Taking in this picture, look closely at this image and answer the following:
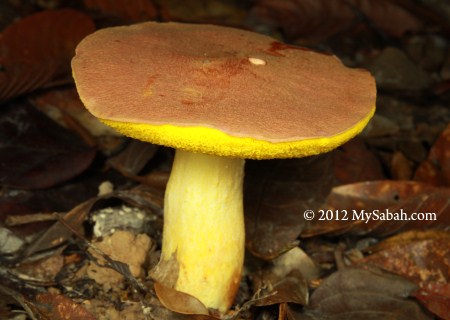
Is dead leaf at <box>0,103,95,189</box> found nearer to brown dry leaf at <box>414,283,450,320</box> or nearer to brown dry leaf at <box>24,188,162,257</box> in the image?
brown dry leaf at <box>24,188,162,257</box>

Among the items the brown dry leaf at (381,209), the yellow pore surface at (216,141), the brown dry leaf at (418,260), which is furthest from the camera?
the brown dry leaf at (381,209)

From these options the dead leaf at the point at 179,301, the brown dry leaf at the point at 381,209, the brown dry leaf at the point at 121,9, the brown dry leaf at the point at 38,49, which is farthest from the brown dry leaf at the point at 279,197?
the brown dry leaf at the point at 121,9

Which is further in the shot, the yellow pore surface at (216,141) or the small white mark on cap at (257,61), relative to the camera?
the small white mark on cap at (257,61)

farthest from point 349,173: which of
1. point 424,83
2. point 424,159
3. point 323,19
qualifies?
point 323,19

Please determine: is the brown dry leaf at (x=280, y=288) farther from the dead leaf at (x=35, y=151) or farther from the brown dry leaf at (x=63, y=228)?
the dead leaf at (x=35, y=151)

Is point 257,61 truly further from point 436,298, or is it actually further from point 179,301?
point 436,298
